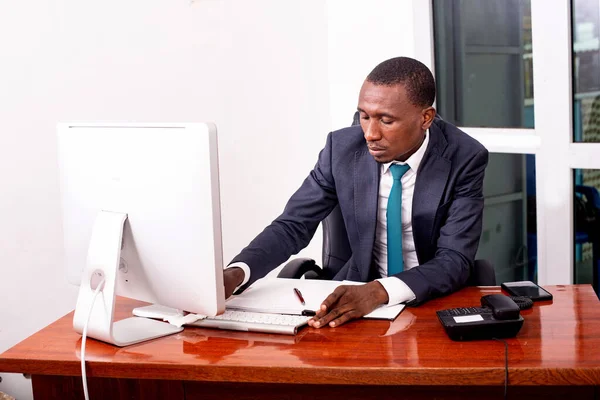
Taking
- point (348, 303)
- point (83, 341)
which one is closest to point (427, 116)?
point (348, 303)

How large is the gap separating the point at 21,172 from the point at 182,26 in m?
0.97

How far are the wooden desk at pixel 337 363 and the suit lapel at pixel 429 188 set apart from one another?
1.63ft

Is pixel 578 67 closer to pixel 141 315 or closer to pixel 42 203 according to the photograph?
pixel 141 315

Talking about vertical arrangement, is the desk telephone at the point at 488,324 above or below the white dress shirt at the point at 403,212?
below

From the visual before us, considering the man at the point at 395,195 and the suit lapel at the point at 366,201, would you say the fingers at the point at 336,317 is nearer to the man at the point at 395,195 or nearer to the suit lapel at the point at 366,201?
the man at the point at 395,195

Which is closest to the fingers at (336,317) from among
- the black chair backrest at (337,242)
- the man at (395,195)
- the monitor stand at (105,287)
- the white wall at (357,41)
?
the man at (395,195)

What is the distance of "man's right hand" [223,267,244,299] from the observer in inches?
A: 83.7

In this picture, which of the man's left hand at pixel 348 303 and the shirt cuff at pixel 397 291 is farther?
the shirt cuff at pixel 397 291

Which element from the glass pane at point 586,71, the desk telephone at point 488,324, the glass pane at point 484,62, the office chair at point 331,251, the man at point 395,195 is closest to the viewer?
the desk telephone at point 488,324

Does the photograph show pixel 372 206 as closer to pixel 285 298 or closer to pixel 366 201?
pixel 366 201

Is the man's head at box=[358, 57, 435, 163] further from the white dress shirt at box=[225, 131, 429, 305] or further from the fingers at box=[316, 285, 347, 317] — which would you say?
the fingers at box=[316, 285, 347, 317]

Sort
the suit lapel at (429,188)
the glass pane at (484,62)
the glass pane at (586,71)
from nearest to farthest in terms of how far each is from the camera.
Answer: the suit lapel at (429,188)
the glass pane at (586,71)
the glass pane at (484,62)

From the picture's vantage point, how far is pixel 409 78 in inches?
92.6

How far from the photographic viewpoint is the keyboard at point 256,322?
1912mm
